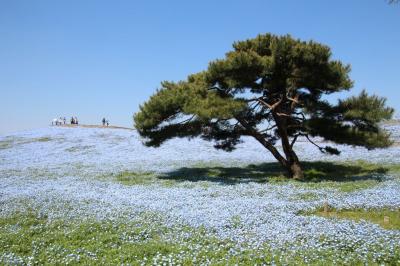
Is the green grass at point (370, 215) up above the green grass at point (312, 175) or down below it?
below

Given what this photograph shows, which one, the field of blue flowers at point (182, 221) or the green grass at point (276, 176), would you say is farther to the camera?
the green grass at point (276, 176)

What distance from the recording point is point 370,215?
37.8 ft

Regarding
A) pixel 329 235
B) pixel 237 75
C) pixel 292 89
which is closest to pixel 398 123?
pixel 292 89

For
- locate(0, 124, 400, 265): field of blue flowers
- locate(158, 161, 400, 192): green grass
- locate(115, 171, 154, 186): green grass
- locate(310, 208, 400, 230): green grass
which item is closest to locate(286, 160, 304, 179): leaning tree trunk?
locate(158, 161, 400, 192): green grass

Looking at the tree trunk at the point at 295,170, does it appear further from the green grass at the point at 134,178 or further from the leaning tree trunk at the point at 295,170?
the green grass at the point at 134,178

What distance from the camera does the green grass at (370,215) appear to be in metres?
10.6

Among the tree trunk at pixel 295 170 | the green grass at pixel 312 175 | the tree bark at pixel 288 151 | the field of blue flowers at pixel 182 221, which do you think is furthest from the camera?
the tree bark at pixel 288 151

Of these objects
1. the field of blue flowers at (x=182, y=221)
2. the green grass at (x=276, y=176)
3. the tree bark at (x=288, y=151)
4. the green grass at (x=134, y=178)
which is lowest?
the field of blue flowers at (x=182, y=221)

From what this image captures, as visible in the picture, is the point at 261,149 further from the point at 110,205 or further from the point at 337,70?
the point at 110,205

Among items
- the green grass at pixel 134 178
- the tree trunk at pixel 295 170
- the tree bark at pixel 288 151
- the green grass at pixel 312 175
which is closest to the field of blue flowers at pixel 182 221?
the green grass at pixel 134 178

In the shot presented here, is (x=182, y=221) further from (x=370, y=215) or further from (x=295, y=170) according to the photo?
(x=295, y=170)

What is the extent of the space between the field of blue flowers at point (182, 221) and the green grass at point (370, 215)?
270 millimetres

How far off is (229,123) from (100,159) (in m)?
15.6

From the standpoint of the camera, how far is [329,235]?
917 centimetres
